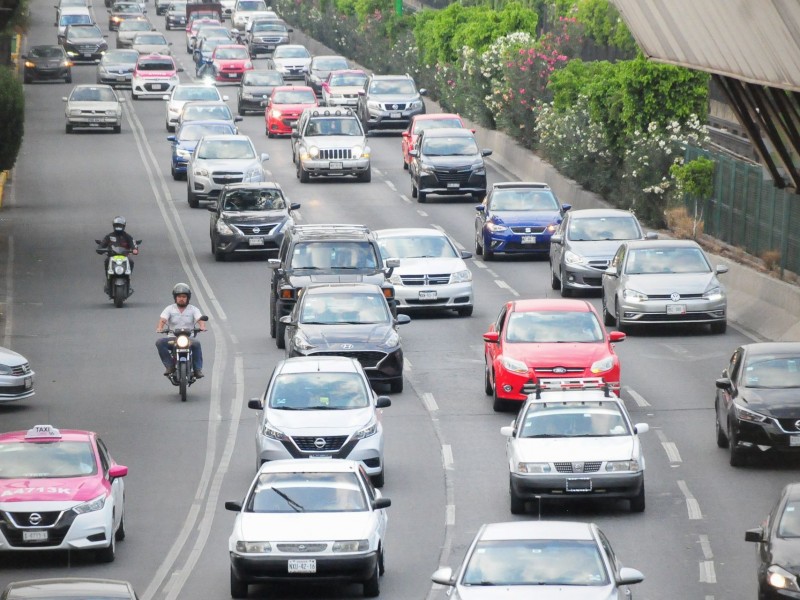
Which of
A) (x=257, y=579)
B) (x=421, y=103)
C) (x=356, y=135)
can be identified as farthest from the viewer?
(x=421, y=103)

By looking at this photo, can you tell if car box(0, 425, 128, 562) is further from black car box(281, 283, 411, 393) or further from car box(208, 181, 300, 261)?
car box(208, 181, 300, 261)

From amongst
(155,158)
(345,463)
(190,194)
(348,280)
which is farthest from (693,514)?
(155,158)

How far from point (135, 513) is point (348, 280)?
10976mm

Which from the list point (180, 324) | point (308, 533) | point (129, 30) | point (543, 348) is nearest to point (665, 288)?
point (543, 348)

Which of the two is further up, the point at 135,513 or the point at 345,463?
the point at 345,463

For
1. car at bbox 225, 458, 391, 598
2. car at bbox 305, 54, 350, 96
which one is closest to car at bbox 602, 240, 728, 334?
car at bbox 225, 458, 391, 598

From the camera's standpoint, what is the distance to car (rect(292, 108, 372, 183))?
181 feet

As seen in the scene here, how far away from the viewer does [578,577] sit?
601 inches

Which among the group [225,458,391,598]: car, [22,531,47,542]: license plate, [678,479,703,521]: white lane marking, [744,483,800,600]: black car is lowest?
[678,479,703,521]: white lane marking

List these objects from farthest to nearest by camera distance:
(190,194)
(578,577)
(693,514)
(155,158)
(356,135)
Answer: (155,158) → (356,135) → (190,194) → (693,514) → (578,577)

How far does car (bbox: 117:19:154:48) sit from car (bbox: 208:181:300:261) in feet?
168

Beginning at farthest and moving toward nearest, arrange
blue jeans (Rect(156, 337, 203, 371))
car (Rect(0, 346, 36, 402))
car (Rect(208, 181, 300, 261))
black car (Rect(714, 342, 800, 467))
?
1. car (Rect(208, 181, 300, 261))
2. blue jeans (Rect(156, 337, 203, 371))
3. car (Rect(0, 346, 36, 402))
4. black car (Rect(714, 342, 800, 467))

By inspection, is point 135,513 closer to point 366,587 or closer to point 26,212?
point 366,587

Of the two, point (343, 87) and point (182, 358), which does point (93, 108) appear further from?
point (182, 358)
